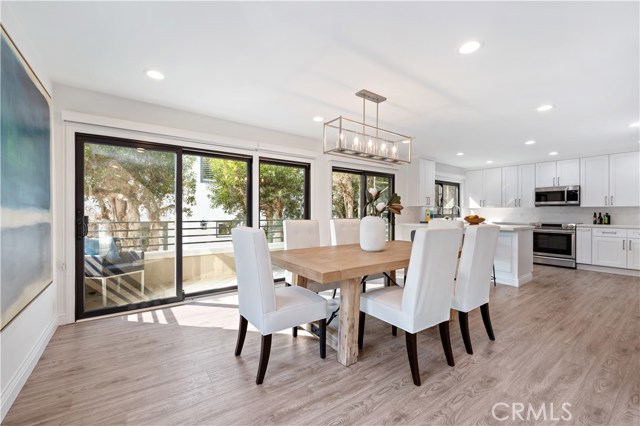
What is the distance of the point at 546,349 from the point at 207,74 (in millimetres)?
3697

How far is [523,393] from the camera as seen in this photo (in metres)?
1.79

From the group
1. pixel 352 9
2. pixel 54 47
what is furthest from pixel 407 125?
pixel 54 47

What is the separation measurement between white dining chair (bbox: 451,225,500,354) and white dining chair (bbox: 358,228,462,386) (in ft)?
0.90

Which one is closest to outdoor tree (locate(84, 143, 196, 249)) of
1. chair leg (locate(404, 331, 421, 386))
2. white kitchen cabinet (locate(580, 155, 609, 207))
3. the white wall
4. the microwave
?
the white wall

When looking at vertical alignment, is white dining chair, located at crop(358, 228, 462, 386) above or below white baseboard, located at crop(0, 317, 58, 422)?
above

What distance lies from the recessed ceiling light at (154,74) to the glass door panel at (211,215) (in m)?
1.15

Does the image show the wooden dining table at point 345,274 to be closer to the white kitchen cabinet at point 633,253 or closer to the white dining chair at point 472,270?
the white dining chair at point 472,270

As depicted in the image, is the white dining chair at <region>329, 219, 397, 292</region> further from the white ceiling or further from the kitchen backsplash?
the kitchen backsplash

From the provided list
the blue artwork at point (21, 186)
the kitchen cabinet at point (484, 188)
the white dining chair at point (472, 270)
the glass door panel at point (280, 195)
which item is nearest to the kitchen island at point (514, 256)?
the kitchen cabinet at point (484, 188)

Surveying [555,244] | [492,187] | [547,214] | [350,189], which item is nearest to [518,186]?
[492,187]

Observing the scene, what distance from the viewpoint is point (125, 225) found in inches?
125

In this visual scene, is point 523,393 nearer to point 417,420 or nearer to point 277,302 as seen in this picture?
point 417,420

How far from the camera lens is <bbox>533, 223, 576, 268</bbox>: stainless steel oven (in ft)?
18.5

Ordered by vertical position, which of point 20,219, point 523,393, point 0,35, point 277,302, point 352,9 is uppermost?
point 352,9
